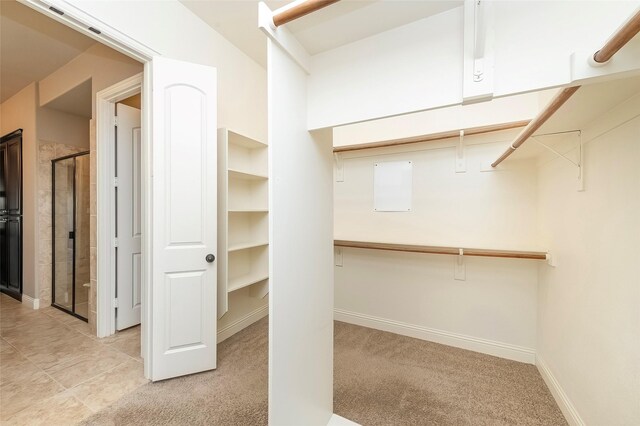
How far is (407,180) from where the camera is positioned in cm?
250

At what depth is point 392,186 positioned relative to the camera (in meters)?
2.56

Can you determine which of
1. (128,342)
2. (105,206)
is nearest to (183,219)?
(105,206)

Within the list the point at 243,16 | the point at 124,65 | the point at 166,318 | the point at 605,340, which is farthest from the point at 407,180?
the point at 124,65

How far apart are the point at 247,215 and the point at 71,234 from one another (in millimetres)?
2248

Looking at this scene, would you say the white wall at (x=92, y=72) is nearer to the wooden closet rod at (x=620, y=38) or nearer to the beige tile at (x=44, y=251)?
the beige tile at (x=44, y=251)

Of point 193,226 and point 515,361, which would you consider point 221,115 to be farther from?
point 515,361

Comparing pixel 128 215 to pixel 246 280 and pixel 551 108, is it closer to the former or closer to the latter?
pixel 246 280

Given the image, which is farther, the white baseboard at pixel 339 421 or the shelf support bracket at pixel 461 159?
the shelf support bracket at pixel 461 159

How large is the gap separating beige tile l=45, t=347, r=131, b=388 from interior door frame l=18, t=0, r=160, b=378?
289mm

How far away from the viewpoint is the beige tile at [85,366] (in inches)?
72.1

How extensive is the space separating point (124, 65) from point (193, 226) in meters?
1.65

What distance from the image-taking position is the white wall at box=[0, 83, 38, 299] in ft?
10.3

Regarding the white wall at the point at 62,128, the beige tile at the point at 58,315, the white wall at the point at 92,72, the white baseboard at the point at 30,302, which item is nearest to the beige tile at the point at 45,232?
the white baseboard at the point at 30,302

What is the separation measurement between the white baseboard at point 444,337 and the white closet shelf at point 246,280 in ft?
3.04
